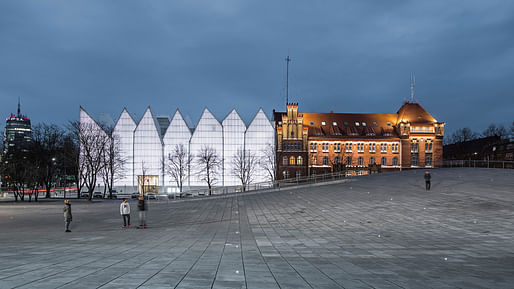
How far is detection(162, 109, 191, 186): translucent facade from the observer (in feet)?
248

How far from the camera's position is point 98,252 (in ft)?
42.0

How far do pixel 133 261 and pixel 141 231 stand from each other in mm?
9073

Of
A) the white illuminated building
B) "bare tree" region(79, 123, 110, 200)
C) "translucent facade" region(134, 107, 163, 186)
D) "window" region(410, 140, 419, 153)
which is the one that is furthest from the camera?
"window" region(410, 140, 419, 153)

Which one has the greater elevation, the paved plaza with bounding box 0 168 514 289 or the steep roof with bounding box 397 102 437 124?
the steep roof with bounding box 397 102 437 124

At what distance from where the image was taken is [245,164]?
242 ft

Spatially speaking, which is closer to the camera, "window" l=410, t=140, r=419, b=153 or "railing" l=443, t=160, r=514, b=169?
"railing" l=443, t=160, r=514, b=169

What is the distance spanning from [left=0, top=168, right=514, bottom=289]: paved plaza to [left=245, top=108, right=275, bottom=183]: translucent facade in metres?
44.7

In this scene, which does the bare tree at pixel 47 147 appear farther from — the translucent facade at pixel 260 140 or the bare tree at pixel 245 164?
the translucent facade at pixel 260 140

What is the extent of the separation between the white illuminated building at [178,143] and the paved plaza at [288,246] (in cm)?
4500

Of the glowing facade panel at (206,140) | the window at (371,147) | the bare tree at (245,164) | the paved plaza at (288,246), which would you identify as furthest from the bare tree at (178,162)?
the window at (371,147)

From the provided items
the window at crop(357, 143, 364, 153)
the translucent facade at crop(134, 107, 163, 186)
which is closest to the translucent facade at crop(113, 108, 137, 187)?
the translucent facade at crop(134, 107, 163, 186)

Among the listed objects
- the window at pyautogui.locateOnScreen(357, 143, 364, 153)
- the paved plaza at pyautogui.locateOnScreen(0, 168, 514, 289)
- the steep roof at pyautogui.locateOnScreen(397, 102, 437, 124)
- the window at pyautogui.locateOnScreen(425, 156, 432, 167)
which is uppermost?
the steep roof at pyautogui.locateOnScreen(397, 102, 437, 124)

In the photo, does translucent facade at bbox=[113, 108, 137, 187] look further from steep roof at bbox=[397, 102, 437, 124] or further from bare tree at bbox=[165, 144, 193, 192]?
steep roof at bbox=[397, 102, 437, 124]

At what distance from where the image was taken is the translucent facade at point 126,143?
7544 cm
